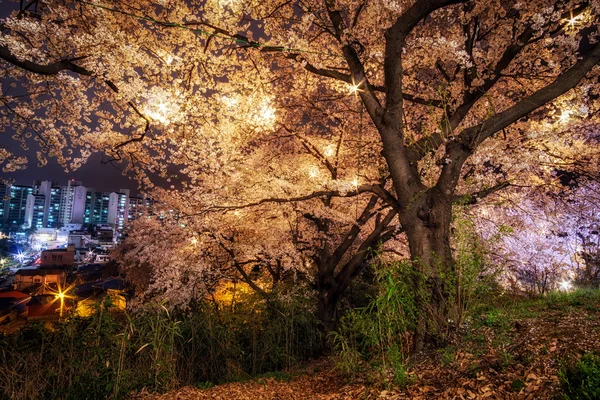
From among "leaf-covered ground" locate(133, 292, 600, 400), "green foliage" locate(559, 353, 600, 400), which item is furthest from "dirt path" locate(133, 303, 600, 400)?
"green foliage" locate(559, 353, 600, 400)

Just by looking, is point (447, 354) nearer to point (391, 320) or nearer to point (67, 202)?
point (391, 320)

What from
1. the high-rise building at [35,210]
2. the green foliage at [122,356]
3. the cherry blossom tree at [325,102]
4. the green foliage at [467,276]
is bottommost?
the green foliage at [122,356]

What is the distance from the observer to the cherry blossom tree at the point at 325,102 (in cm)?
535

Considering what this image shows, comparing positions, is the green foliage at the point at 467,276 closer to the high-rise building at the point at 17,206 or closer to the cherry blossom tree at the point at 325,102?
the cherry blossom tree at the point at 325,102

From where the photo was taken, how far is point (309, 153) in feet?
34.9

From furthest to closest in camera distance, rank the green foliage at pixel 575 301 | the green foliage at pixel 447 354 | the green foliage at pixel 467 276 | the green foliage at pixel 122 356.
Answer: the green foliage at pixel 575 301 → the green foliage at pixel 122 356 → the green foliage at pixel 467 276 → the green foliage at pixel 447 354

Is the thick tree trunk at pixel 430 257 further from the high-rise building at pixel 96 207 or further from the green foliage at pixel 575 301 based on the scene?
the high-rise building at pixel 96 207

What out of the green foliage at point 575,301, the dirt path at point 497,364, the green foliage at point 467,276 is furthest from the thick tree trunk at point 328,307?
the green foliage at point 467,276

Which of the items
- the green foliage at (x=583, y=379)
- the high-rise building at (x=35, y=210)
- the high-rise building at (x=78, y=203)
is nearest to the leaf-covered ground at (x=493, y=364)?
the green foliage at (x=583, y=379)

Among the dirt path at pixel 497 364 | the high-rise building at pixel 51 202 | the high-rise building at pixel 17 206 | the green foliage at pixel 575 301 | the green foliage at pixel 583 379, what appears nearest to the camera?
the green foliage at pixel 583 379

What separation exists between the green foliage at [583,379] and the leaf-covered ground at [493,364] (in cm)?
11

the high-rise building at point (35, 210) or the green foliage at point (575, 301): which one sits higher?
the high-rise building at point (35, 210)

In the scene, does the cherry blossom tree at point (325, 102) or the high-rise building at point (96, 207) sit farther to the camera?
the high-rise building at point (96, 207)

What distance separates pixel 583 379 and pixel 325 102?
9265mm
